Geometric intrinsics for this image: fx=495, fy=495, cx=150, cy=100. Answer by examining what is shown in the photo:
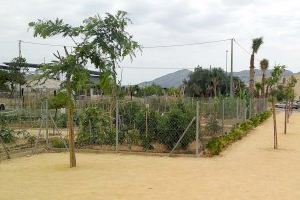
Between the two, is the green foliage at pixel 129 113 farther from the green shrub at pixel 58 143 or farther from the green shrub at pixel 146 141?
the green shrub at pixel 58 143

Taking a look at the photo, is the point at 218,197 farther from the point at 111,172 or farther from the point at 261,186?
the point at 111,172

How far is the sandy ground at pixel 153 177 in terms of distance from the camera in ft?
30.0

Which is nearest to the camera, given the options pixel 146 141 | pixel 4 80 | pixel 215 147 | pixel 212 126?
pixel 215 147

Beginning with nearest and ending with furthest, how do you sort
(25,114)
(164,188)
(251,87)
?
(164,188), (25,114), (251,87)

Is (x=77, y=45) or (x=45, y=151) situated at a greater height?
(x=77, y=45)

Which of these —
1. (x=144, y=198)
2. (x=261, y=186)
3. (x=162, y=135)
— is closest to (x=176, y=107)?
(x=162, y=135)

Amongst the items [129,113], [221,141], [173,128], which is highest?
[129,113]

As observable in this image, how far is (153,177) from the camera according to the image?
1096 cm

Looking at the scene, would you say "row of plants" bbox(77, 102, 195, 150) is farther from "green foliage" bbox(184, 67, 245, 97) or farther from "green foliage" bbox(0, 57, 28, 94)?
"green foliage" bbox(184, 67, 245, 97)

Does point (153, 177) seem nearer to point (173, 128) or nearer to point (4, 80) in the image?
point (173, 128)

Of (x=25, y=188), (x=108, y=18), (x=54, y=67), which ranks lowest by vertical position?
(x=25, y=188)

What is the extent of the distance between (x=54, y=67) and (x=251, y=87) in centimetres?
3842

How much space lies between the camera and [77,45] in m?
12.0

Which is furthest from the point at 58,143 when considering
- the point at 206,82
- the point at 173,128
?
the point at 206,82
